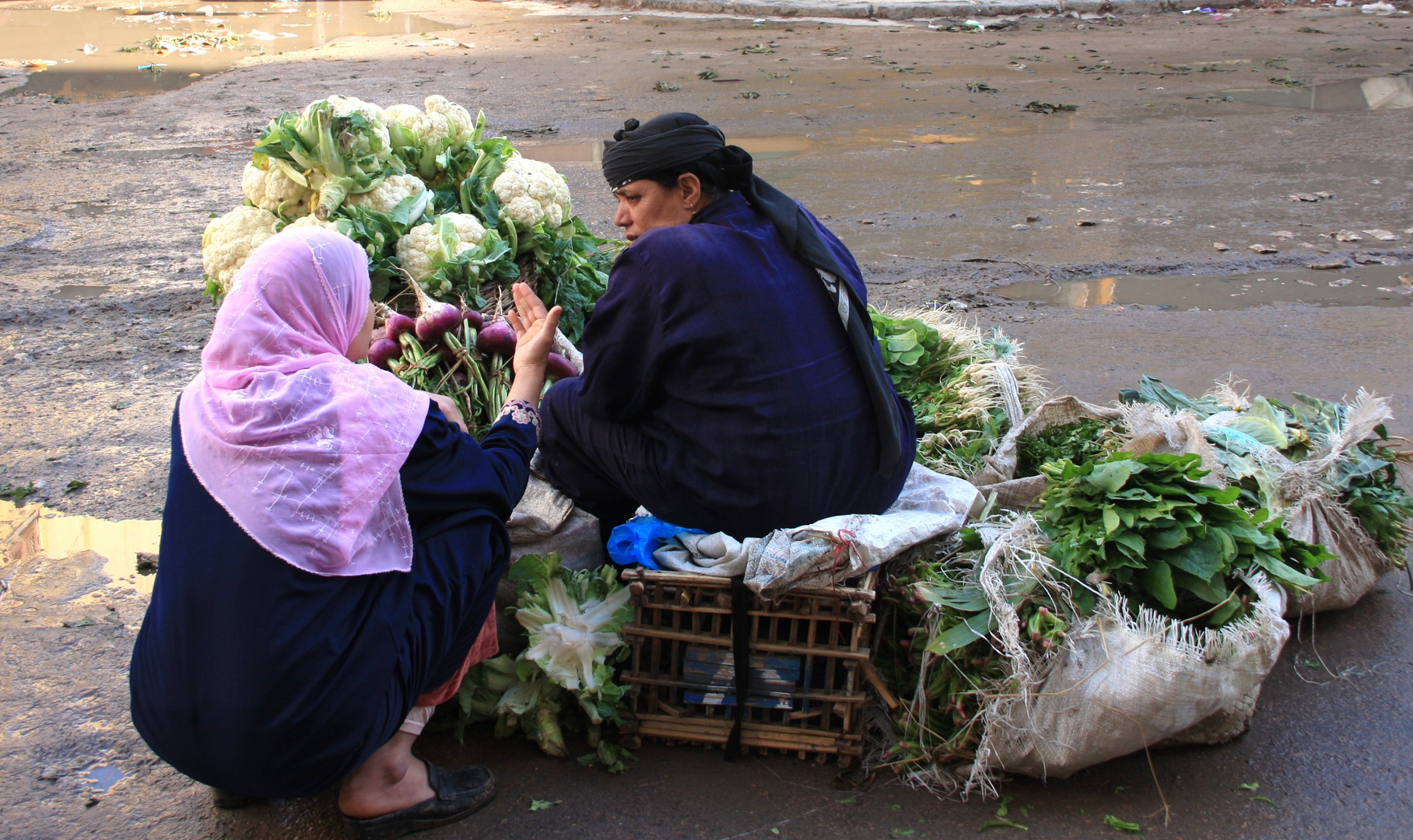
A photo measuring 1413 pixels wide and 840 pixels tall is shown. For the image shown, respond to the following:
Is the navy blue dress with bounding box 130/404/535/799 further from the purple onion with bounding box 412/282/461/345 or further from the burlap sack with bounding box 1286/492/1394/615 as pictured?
the burlap sack with bounding box 1286/492/1394/615

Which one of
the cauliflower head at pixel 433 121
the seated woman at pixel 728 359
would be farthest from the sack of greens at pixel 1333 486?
the cauliflower head at pixel 433 121

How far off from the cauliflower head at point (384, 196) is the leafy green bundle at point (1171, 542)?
2608 mm

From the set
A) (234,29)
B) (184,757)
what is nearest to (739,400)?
(184,757)

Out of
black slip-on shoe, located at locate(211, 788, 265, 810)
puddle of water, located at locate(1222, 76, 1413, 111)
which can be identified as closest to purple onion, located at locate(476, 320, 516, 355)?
black slip-on shoe, located at locate(211, 788, 265, 810)

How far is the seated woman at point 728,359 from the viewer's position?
7.66 feet

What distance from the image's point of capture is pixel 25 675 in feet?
8.86

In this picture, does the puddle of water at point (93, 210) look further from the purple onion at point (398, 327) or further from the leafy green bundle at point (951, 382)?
the leafy green bundle at point (951, 382)

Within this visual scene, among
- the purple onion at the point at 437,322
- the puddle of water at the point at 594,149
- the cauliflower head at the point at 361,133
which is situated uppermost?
the cauliflower head at the point at 361,133

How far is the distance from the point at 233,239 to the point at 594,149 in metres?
4.53

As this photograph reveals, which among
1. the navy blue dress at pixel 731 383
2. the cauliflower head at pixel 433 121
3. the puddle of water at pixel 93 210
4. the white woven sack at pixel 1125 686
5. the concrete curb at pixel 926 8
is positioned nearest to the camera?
the white woven sack at pixel 1125 686

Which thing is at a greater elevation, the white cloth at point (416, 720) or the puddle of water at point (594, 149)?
the puddle of water at point (594, 149)

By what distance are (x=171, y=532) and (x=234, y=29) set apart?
1609cm

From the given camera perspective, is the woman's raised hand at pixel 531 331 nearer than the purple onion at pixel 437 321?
Yes

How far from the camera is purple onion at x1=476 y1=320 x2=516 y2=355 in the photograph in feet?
10.2
